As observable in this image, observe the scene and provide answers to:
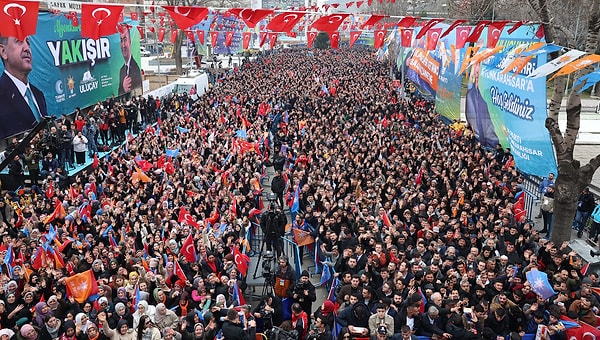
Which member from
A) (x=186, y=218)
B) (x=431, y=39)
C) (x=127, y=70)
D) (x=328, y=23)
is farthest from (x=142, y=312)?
(x=127, y=70)

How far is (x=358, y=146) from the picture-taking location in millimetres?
15789

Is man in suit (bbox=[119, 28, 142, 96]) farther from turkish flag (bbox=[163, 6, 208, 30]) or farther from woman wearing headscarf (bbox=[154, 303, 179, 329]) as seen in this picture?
woman wearing headscarf (bbox=[154, 303, 179, 329])

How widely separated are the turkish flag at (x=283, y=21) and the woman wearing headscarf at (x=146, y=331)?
742cm

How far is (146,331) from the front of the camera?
6.64m

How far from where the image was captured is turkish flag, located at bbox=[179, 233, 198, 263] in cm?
916

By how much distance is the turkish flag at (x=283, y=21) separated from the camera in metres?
11.9

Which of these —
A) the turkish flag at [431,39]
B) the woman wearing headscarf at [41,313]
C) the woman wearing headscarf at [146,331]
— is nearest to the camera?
the woman wearing headscarf at [146,331]

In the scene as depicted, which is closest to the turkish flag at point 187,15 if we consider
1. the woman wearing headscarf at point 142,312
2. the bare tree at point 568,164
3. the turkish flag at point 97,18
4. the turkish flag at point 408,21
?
the turkish flag at point 97,18

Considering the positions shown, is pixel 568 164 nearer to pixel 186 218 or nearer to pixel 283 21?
pixel 283 21

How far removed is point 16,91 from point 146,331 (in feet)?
46.7

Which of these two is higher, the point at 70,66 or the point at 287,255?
the point at 70,66

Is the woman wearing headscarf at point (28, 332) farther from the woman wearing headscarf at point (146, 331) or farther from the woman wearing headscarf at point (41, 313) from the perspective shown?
the woman wearing headscarf at point (146, 331)

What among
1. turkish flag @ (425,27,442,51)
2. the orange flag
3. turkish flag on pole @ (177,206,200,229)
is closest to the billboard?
turkish flag on pole @ (177,206,200,229)

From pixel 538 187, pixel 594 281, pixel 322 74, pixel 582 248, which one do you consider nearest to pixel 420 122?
pixel 538 187
